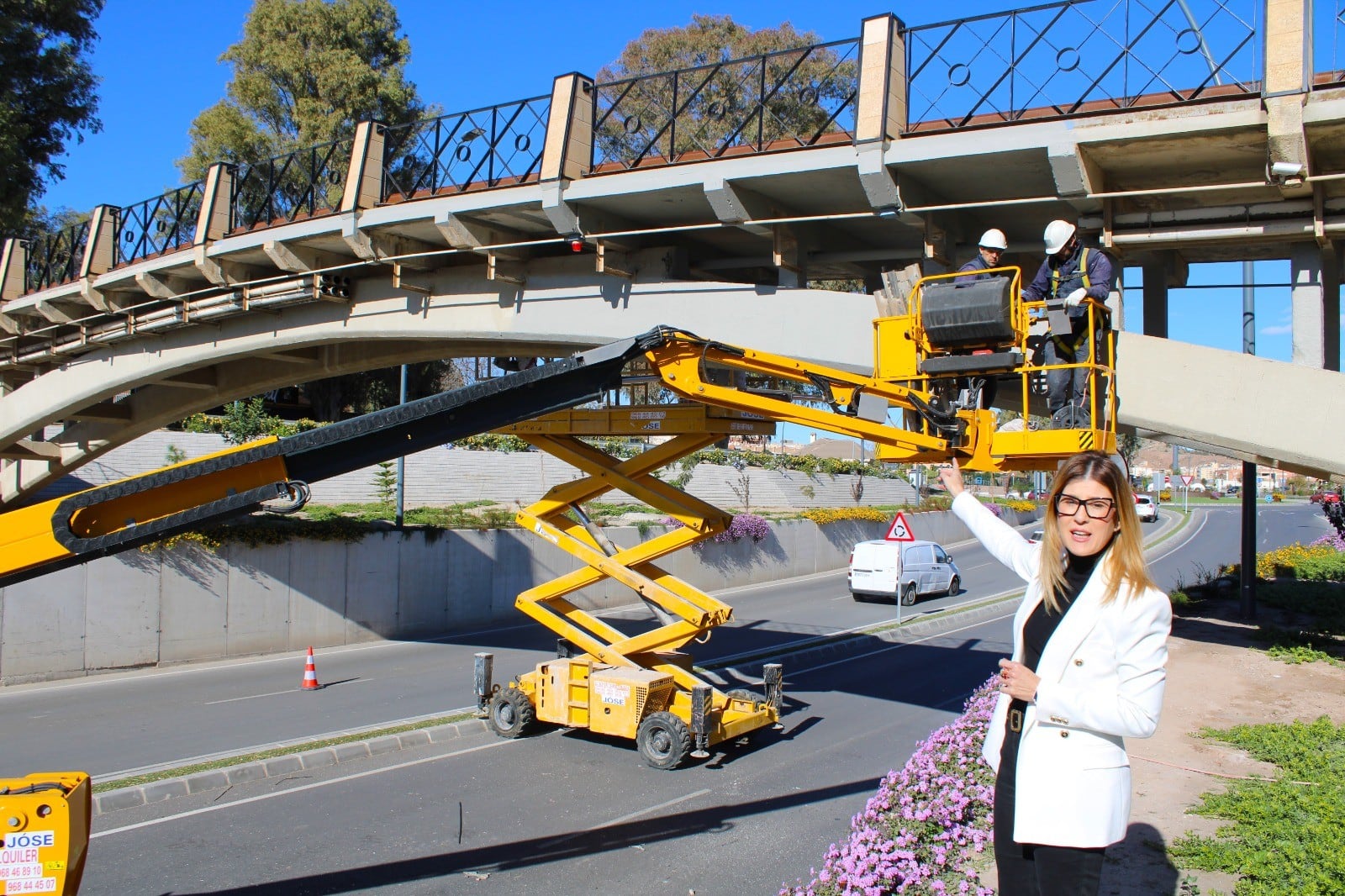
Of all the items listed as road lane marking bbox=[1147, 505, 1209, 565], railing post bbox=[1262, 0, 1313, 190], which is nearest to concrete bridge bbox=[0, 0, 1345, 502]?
railing post bbox=[1262, 0, 1313, 190]

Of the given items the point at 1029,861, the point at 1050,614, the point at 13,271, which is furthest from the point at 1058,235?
the point at 13,271

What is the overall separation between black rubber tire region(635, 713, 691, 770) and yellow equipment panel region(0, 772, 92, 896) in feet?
22.2

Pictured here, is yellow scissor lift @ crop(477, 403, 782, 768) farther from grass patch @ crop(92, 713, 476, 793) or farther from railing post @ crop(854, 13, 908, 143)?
railing post @ crop(854, 13, 908, 143)

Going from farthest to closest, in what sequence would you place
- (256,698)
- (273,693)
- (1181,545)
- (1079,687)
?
1. (1181,545)
2. (273,693)
3. (256,698)
4. (1079,687)

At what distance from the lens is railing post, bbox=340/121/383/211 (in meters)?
13.4

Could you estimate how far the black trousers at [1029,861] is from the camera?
322 centimetres

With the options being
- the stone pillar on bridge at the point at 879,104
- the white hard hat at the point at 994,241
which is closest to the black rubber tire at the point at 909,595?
the stone pillar on bridge at the point at 879,104

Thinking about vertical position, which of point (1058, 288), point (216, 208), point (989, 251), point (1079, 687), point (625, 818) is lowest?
point (625, 818)

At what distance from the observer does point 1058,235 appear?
7.10m

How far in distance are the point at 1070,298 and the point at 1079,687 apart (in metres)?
4.28

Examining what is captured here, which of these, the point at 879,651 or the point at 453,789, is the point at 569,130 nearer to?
the point at 453,789

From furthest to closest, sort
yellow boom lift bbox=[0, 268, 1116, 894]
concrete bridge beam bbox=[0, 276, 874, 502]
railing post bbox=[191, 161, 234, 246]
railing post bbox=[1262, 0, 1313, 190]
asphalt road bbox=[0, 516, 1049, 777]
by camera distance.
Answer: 1. railing post bbox=[191, 161, 234, 246]
2. asphalt road bbox=[0, 516, 1049, 777]
3. concrete bridge beam bbox=[0, 276, 874, 502]
4. railing post bbox=[1262, 0, 1313, 190]
5. yellow boom lift bbox=[0, 268, 1116, 894]

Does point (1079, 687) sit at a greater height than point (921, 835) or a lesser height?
greater

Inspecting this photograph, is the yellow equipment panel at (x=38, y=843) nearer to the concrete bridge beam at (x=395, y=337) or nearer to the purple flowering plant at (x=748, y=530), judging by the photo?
the concrete bridge beam at (x=395, y=337)
